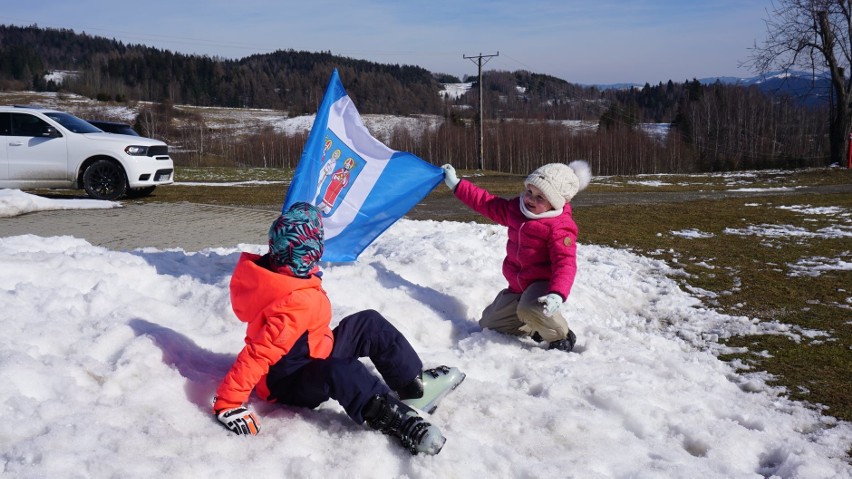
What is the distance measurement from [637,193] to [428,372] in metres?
15.3

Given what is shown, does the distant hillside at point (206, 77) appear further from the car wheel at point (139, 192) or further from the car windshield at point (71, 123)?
the car windshield at point (71, 123)

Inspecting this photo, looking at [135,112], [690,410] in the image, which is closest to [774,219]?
[690,410]

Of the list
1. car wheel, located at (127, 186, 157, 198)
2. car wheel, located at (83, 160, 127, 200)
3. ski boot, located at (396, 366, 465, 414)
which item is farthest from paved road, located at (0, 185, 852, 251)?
ski boot, located at (396, 366, 465, 414)

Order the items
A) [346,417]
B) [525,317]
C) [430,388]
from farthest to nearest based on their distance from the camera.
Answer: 1. [525,317]
2. [430,388]
3. [346,417]

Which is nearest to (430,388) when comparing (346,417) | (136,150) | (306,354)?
(346,417)

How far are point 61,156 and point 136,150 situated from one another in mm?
1419

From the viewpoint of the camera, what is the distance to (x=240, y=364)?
10.5ft

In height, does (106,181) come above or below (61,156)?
below

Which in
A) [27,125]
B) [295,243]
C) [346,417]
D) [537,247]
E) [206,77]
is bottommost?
[346,417]

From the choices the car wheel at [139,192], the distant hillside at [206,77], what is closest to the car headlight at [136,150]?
the car wheel at [139,192]

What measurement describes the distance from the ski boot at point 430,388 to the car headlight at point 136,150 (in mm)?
11900

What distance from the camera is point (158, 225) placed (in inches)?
366

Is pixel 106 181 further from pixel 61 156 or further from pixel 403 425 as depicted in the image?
pixel 403 425

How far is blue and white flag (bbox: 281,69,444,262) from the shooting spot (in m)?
5.77
